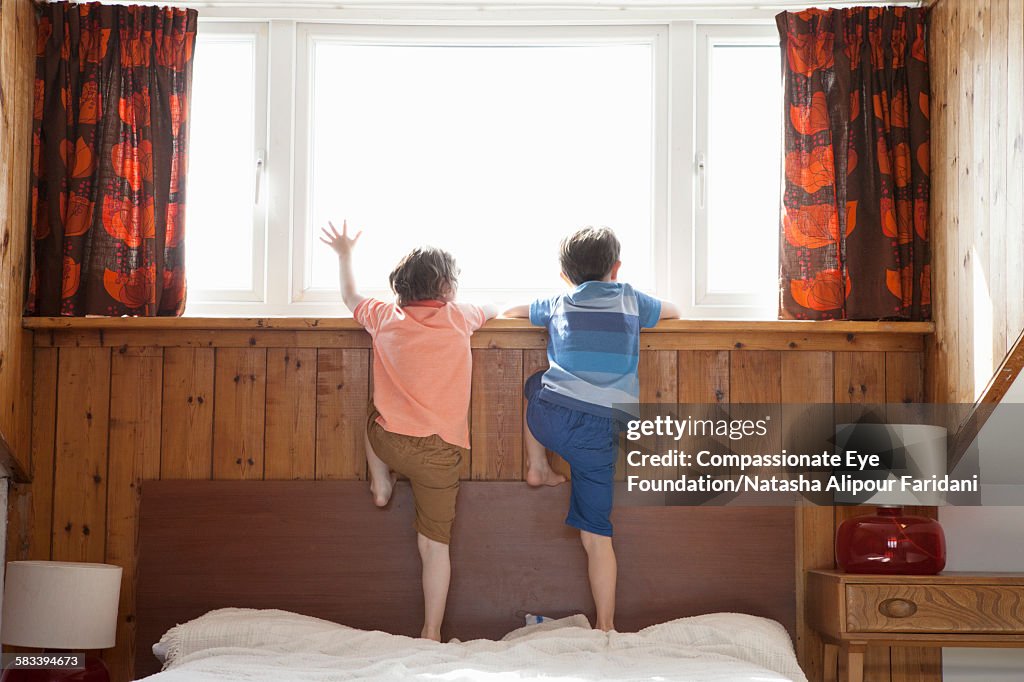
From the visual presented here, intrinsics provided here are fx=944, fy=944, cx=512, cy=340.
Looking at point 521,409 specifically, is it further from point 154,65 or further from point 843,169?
point 154,65

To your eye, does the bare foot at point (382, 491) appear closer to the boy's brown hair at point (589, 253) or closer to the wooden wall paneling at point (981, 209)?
the boy's brown hair at point (589, 253)

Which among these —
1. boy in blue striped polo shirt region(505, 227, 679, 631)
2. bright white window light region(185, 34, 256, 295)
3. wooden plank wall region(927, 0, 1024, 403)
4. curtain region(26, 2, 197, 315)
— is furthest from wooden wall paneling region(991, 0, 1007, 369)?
curtain region(26, 2, 197, 315)

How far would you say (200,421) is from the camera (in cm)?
271

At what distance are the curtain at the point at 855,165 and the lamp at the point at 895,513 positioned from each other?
1.14 feet

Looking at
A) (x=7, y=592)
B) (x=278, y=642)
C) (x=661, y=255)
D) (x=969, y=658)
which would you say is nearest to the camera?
(x=278, y=642)

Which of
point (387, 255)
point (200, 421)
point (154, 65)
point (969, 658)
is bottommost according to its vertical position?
point (969, 658)

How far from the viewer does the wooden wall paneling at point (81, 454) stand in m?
2.68

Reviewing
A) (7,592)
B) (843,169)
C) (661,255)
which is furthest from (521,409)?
(7,592)

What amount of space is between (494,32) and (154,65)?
103 centimetres

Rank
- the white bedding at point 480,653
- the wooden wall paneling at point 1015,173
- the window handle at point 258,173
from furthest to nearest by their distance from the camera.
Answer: the window handle at point 258,173, the wooden wall paneling at point 1015,173, the white bedding at point 480,653

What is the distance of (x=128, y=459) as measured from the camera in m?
2.70

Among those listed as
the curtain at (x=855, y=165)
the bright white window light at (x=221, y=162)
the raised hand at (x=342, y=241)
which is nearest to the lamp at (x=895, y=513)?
the curtain at (x=855, y=165)

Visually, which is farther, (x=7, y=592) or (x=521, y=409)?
(x=521, y=409)

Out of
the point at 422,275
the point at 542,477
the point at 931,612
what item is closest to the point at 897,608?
the point at 931,612
